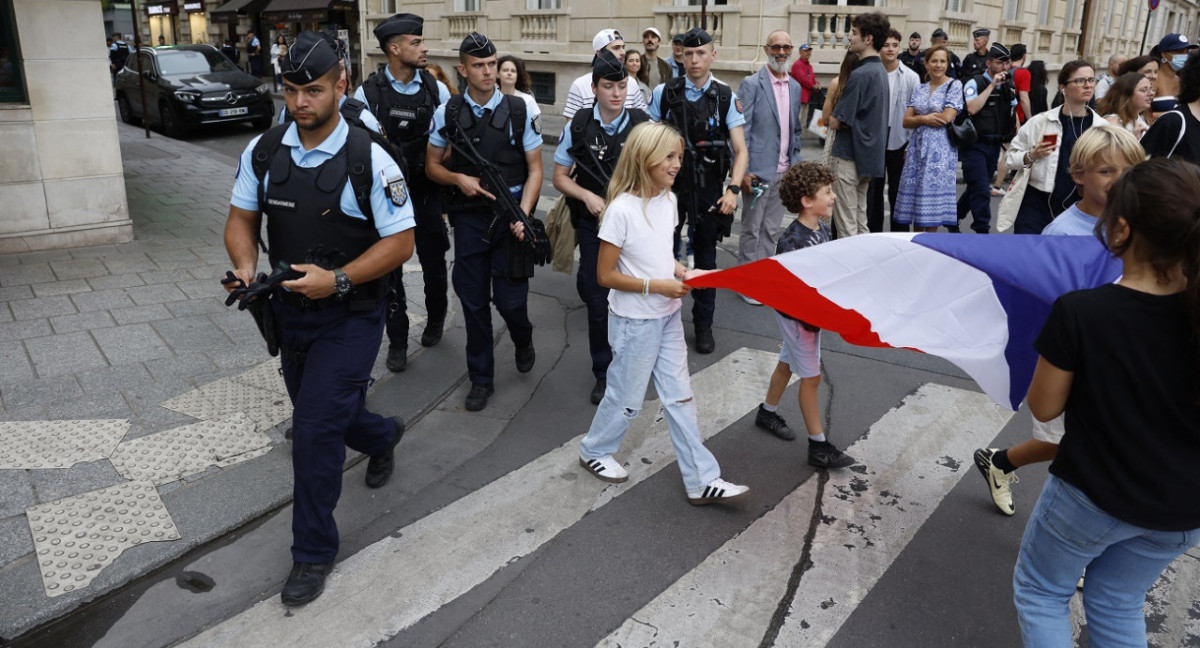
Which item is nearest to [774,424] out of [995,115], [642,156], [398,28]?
[642,156]

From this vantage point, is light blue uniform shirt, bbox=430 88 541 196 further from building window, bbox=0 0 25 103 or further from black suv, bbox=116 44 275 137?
black suv, bbox=116 44 275 137

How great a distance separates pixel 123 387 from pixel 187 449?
39.0 inches

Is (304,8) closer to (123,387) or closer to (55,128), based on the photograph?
(55,128)

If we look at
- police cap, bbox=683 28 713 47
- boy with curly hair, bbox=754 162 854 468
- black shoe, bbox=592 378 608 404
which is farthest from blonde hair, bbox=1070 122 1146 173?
police cap, bbox=683 28 713 47

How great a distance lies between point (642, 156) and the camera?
3.96 metres

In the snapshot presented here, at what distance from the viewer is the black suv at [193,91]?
1728 centimetres

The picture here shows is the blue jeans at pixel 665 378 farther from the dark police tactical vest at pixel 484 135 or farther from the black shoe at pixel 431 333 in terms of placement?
the black shoe at pixel 431 333

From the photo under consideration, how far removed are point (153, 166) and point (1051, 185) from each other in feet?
39.3

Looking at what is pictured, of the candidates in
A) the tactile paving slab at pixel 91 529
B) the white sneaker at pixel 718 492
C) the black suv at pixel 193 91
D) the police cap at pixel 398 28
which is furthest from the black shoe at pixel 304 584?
the black suv at pixel 193 91

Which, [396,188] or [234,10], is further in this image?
[234,10]

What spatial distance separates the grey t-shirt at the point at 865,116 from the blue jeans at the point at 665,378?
4.44 meters

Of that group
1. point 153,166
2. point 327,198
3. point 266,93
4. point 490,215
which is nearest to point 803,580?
point 327,198

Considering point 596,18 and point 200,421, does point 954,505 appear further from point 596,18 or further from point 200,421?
point 596,18

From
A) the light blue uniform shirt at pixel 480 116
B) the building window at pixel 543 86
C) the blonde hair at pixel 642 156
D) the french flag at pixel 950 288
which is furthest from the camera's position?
the building window at pixel 543 86
